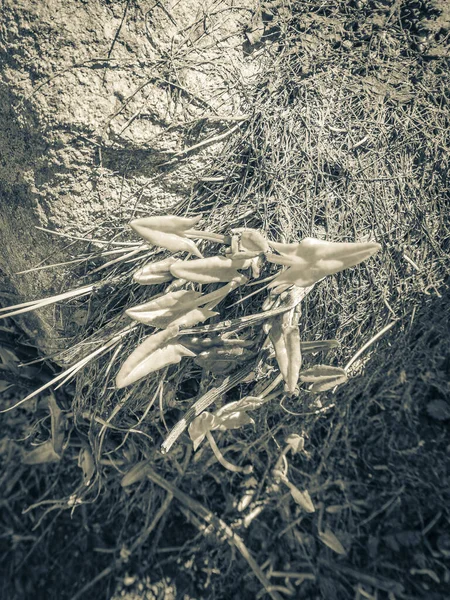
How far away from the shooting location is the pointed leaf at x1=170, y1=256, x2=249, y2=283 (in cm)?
85

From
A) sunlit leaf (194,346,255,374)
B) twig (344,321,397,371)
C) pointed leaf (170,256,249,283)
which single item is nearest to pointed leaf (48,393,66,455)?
sunlit leaf (194,346,255,374)

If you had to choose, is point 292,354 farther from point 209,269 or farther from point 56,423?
point 56,423

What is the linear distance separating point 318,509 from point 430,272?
2.39 ft

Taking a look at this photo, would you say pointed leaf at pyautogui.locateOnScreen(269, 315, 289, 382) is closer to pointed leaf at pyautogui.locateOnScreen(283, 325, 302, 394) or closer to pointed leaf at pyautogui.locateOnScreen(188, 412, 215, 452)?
pointed leaf at pyautogui.locateOnScreen(283, 325, 302, 394)

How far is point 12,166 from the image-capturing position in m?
0.95

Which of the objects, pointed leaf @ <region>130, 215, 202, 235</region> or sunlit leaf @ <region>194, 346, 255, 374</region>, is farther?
sunlit leaf @ <region>194, 346, 255, 374</region>

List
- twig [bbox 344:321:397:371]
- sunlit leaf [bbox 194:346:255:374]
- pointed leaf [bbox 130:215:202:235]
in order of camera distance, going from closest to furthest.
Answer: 1. pointed leaf [bbox 130:215:202:235]
2. sunlit leaf [bbox 194:346:255:374]
3. twig [bbox 344:321:397:371]

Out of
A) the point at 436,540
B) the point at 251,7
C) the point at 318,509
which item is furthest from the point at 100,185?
the point at 436,540

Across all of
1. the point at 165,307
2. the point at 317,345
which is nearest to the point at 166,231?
the point at 165,307

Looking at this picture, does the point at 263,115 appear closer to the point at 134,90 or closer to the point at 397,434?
the point at 134,90

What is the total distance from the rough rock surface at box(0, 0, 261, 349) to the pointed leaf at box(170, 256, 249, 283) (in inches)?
8.3

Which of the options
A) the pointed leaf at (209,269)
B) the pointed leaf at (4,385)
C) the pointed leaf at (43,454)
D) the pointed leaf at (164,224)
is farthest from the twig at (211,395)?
the pointed leaf at (4,385)

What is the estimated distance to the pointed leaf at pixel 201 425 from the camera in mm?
999

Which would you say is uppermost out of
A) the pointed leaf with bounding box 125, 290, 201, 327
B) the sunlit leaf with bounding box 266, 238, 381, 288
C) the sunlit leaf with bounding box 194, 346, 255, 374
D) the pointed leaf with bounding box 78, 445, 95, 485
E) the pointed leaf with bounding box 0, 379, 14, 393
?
the sunlit leaf with bounding box 266, 238, 381, 288
